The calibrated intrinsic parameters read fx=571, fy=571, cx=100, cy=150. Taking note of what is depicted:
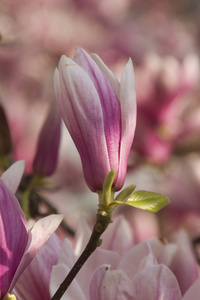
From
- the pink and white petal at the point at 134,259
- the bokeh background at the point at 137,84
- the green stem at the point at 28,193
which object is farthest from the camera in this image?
the bokeh background at the point at 137,84

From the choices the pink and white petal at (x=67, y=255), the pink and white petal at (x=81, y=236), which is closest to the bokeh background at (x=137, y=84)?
the pink and white petal at (x=81, y=236)

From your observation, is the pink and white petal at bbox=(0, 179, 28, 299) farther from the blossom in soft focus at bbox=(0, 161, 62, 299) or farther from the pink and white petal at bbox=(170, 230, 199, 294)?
the pink and white petal at bbox=(170, 230, 199, 294)

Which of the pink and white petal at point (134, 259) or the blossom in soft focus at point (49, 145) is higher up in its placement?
the blossom in soft focus at point (49, 145)

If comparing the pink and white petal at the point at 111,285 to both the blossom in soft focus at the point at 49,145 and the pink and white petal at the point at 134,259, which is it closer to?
the pink and white petal at the point at 134,259

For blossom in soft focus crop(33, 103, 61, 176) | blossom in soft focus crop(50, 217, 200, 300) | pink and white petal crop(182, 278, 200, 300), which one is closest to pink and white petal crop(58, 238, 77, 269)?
blossom in soft focus crop(50, 217, 200, 300)

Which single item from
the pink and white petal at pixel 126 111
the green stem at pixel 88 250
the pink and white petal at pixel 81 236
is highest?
the pink and white petal at pixel 126 111

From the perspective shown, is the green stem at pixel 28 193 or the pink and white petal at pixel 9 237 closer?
the pink and white petal at pixel 9 237

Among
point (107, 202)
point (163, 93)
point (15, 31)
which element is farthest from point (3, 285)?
point (15, 31)
